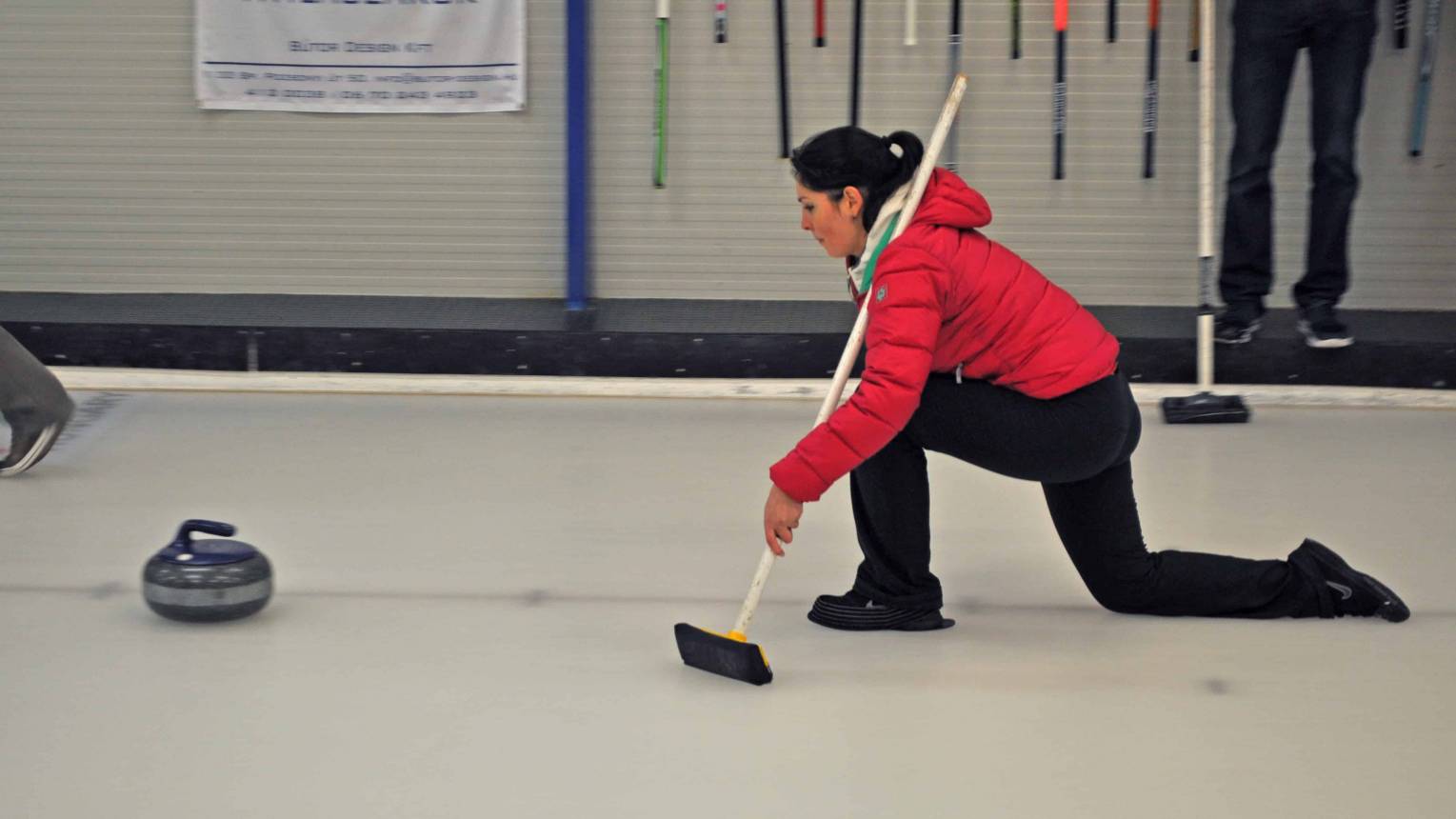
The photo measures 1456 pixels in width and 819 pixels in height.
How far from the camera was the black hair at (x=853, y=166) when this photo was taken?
253 centimetres

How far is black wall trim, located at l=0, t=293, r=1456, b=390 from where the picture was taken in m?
4.79

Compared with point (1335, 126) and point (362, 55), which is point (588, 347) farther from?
point (1335, 126)

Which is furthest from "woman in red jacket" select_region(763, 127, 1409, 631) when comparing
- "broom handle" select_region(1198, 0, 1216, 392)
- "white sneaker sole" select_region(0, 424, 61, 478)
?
"white sneaker sole" select_region(0, 424, 61, 478)

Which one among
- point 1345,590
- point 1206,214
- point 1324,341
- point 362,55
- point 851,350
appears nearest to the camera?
point 851,350

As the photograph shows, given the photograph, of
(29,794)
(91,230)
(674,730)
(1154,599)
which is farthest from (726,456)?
(91,230)

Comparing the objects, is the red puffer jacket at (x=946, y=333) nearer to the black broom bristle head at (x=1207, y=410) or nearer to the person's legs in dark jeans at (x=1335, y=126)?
the black broom bristle head at (x=1207, y=410)

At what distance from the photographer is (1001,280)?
2574 millimetres

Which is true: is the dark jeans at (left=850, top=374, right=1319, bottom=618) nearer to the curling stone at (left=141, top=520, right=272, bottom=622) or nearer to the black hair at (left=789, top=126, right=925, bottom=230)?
the black hair at (left=789, top=126, right=925, bottom=230)

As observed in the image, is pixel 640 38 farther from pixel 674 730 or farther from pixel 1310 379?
pixel 674 730

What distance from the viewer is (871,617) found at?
2.80 metres

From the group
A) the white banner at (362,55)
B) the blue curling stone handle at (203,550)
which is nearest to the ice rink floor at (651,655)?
the blue curling stone handle at (203,550)

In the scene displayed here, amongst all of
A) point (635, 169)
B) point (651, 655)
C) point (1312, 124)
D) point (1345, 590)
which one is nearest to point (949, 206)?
point (651, 655)

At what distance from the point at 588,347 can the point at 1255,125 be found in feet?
6.60

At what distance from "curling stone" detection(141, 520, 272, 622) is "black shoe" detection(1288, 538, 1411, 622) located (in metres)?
1.79
